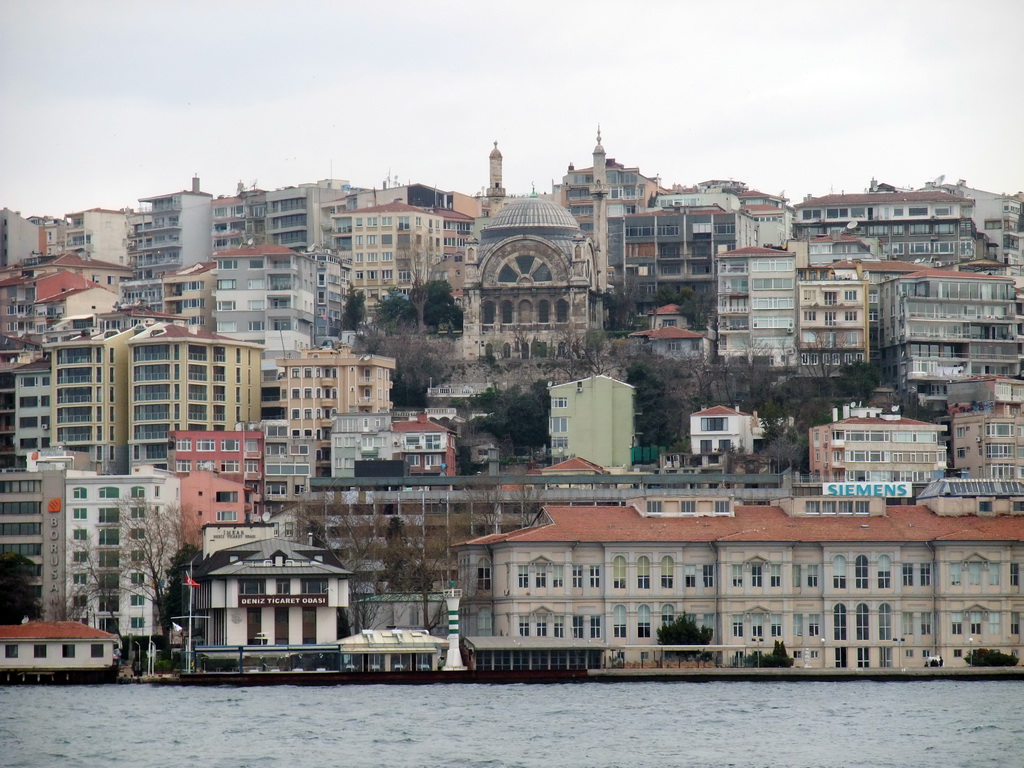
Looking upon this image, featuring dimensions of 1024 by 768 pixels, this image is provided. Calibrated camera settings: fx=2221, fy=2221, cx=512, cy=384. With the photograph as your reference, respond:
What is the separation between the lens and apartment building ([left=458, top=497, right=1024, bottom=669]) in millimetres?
82500

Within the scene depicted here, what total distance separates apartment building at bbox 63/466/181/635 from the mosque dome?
118ft

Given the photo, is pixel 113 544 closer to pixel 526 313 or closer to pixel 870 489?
pixel 870 489

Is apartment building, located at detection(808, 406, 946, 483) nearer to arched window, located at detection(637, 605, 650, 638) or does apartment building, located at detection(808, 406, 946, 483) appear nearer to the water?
arched window, located at detection(637, 605, 650, 638)

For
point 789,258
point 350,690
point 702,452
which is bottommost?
point 350,690

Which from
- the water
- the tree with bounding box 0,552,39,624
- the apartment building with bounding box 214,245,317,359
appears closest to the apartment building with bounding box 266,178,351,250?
the apartment building with bounding box 214,245,317,359

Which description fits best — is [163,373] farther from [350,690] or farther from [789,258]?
[350,690]

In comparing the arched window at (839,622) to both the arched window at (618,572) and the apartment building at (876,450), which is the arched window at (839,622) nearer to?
the arched window at (618,572)

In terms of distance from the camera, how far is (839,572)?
83125 mm

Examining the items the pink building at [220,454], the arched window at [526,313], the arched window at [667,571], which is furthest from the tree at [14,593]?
the arched window at [526,313]

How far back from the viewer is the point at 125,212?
563ft

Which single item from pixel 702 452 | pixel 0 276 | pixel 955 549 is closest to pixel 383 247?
pixel 0 276

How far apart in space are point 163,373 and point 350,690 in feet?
143

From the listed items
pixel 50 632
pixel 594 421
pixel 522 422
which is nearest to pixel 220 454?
pixel 522 422

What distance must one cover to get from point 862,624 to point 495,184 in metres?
74.8
